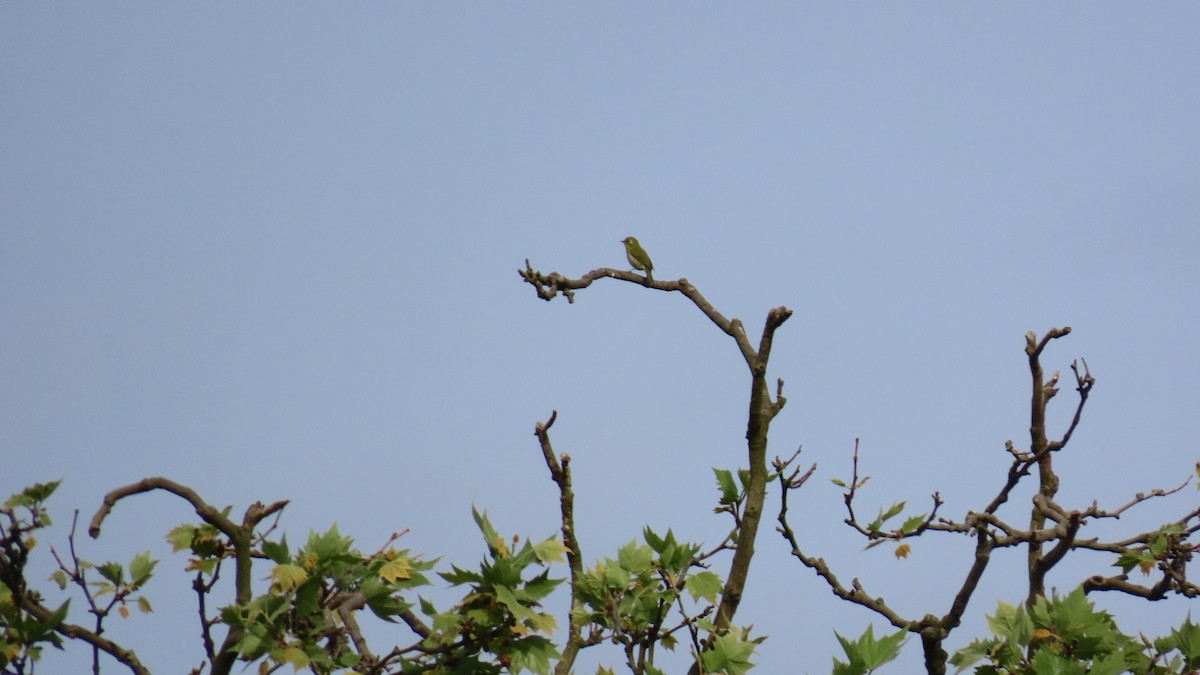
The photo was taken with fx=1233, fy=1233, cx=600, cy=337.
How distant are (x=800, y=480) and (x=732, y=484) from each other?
0.46m

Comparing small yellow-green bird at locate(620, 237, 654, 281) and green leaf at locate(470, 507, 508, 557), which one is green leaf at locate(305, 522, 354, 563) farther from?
small yellow-green bird at locate(620, 237, 654, 281)

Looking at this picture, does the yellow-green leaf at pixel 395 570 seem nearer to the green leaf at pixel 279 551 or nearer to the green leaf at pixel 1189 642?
the green leaf at pixel 279 551

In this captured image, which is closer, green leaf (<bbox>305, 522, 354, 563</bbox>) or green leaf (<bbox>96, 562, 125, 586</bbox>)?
green leaf (<bbox>305, 522, 354, 563</bbox>)

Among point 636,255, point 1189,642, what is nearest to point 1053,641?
point 1189,642

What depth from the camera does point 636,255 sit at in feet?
34.2

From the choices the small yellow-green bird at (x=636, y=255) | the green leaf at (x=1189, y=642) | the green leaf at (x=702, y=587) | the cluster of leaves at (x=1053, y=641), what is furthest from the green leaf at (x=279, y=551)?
the small yellow-green bird at (x=636, y=255)

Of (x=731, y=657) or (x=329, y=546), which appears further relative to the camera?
(x=731, y=657)

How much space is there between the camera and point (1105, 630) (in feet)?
15.8

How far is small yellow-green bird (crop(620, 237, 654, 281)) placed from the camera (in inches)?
408

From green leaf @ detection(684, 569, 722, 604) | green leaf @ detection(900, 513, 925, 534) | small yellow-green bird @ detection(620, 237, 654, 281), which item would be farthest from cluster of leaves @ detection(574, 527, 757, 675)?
small yellow-green bird @ detection(620, 237, 654, 281)

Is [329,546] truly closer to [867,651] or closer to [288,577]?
[288,577]

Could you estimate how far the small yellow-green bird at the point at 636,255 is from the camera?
10367 millimetres

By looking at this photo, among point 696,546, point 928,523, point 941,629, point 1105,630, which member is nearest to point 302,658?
point 696,546

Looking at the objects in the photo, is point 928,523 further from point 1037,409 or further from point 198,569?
point 198,569
